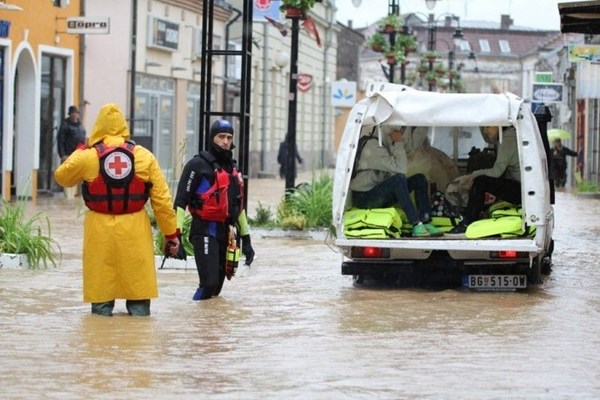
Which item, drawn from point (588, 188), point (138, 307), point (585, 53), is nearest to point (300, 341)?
point (138, 307)

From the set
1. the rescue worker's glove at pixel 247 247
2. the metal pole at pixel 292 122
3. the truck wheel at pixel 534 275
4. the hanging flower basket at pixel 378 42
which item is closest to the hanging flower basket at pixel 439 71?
the hanging flower basket at pixel 378 42

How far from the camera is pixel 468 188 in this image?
A: 56.2 ft

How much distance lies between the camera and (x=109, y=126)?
41.4 ft

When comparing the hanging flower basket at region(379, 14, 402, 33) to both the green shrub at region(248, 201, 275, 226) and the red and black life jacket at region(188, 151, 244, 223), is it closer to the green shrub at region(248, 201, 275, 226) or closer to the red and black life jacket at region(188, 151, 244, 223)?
the green shrub at region(248, 201, 275, 226)

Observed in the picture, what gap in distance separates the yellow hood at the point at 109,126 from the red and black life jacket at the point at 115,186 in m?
0.16

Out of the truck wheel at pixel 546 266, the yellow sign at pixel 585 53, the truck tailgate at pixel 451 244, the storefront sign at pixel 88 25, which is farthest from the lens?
the yellow sign at pixel 585 53

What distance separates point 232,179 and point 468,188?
387 cm

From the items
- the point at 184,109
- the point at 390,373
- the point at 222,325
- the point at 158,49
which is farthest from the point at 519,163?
the point at 184,109

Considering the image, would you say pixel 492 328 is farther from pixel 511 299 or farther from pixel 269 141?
pixel 269 141

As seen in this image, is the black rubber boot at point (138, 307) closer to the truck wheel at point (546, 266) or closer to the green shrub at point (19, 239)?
the green shrub at point (19, 239)

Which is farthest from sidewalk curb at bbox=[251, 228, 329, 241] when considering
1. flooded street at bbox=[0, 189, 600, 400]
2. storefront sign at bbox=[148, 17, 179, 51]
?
storefront sign at bbox=[148, 17, 179, 51]

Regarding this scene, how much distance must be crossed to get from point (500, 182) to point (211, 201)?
3.81m

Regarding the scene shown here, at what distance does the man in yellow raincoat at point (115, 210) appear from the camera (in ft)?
40.9

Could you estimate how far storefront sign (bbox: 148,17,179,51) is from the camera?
131ft
